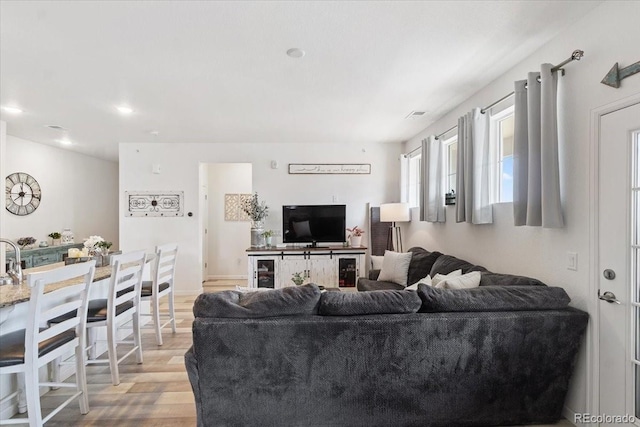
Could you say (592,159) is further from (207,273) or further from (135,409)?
(207,273)

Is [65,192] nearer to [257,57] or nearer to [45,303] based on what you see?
[45,303]

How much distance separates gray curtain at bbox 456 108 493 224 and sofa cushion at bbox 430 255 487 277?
0.44 meters

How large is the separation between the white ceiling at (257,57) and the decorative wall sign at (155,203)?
4.63 feet

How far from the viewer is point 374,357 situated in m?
1.77

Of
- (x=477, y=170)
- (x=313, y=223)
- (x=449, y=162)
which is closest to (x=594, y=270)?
(x=477, y=170)

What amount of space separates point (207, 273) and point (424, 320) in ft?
17.5

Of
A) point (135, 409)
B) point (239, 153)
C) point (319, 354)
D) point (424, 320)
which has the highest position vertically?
point (239, 153)

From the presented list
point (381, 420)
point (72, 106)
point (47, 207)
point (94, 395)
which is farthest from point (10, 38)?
point (47, 207)

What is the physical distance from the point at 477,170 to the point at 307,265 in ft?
9.31

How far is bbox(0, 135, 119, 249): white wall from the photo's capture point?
4.98m

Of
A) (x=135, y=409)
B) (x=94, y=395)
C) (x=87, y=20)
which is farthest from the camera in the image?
(x=94, y=395)

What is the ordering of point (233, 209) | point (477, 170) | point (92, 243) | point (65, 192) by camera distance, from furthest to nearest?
point (233, 209) → point (65, 192) → point (92, 243) → point (477, 170)

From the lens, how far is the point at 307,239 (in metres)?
5.06

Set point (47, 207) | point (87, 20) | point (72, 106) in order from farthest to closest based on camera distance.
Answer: point (47, 207) < point (72, 106) < point (87, 20)
